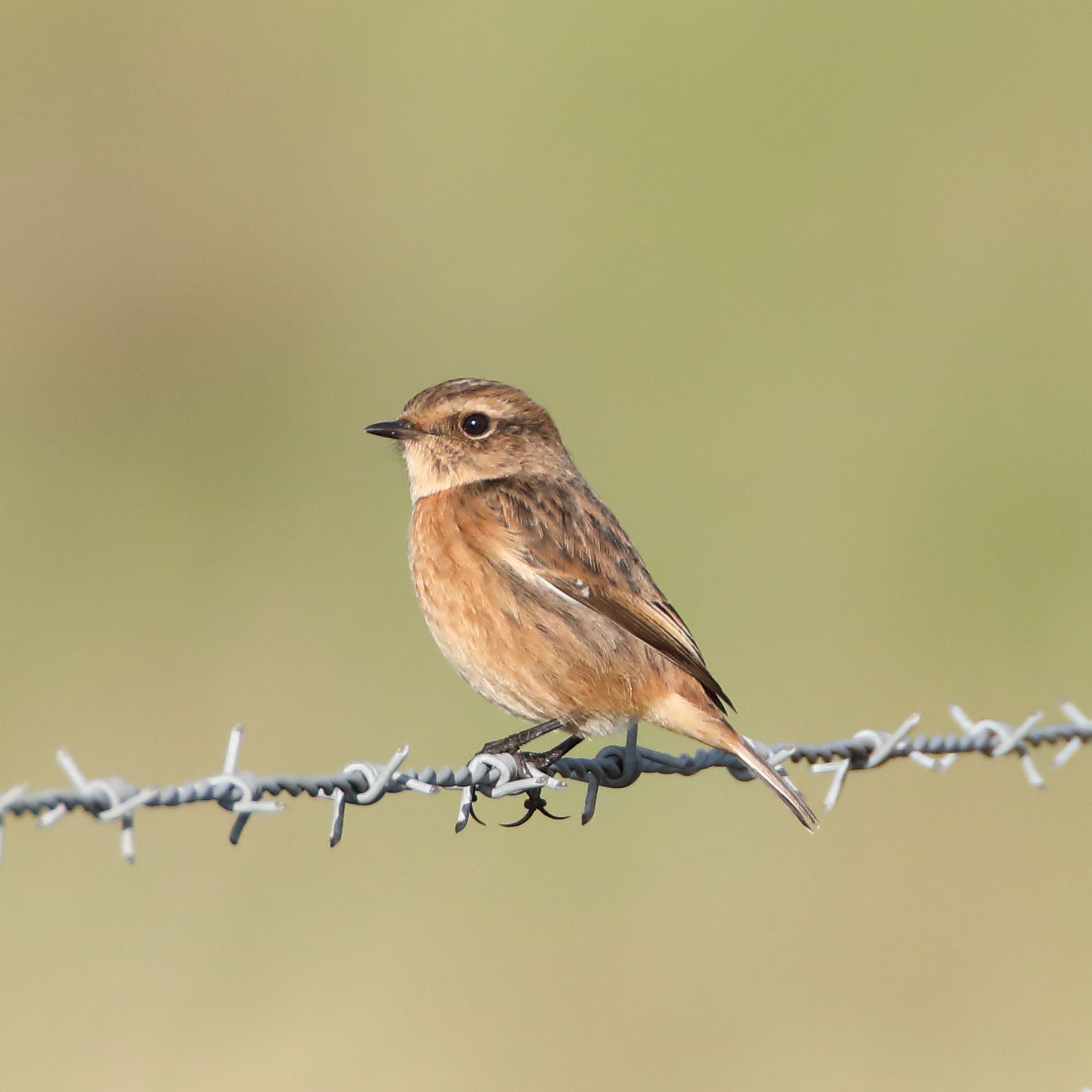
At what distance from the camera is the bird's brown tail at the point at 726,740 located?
510 cm

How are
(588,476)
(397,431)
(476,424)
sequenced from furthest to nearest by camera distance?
(588,476) < (476,424) < (397,431)

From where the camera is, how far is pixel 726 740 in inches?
206

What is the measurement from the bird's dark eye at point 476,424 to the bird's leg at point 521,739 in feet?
4.20

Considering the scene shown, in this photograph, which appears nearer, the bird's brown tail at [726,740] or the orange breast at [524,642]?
the bird's brown tail at [726,740]

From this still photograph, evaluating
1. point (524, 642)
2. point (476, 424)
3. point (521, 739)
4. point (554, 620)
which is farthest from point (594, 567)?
point (476, 424)

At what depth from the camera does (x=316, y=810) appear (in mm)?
8812

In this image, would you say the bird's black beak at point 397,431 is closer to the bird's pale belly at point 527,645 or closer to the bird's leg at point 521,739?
the bird's pale belly at point 527,645

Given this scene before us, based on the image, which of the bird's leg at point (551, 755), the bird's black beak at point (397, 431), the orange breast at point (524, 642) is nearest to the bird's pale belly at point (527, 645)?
the orange breast at point (524, 642)

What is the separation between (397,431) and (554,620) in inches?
45.7

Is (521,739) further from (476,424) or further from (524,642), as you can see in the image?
(476,424)

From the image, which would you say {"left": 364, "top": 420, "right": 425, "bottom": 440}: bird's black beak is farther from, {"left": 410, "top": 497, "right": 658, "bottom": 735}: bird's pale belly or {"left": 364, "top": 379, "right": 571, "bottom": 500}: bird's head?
{"left": 410, "top": 497, "right": 658, "bottom": 735}: bird's pale belly

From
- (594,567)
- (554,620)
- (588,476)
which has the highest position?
(588,476)

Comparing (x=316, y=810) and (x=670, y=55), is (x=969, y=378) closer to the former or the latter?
(x=670, y=55)

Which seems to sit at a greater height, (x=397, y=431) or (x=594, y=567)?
(x=397, y=431)
